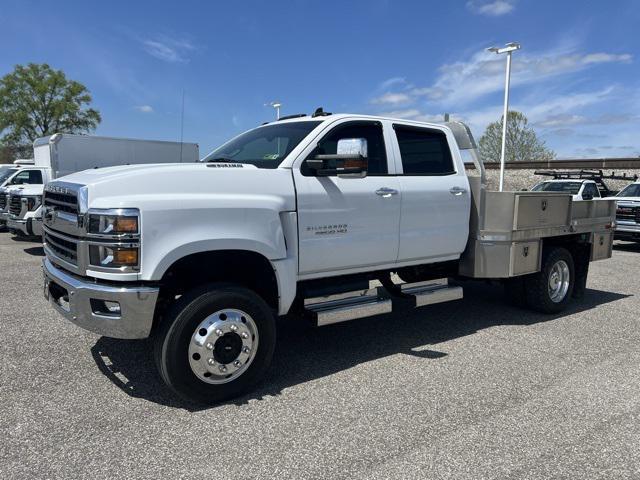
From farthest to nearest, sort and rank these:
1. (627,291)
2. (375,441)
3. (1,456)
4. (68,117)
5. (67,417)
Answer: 1. (68,117)
2. (627,291)
3. (67,417)
4. (375,441)
5. (1,456)

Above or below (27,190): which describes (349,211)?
above

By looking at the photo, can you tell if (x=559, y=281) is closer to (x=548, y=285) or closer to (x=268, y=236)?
(x=548, y=285)

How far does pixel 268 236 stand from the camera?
3.88 m

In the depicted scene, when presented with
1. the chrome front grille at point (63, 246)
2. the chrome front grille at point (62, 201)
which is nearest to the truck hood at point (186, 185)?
the chrome front grille at point (62, 201)

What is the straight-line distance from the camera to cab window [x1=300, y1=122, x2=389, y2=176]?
4.55 metres

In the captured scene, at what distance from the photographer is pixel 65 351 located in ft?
15.6

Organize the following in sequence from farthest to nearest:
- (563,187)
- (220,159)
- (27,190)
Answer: (563,187), (27,190), (220,159)

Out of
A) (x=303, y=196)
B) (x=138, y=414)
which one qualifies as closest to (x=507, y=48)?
(x=303, y=196)

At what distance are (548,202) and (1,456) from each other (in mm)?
5705

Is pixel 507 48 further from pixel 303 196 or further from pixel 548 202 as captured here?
pixel 303 196

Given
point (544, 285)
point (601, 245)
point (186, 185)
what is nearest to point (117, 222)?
point (186, 185)

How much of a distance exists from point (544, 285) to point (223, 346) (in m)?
4.24

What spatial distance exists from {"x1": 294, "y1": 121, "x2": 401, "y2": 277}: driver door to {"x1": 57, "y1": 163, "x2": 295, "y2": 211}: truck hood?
0.21m

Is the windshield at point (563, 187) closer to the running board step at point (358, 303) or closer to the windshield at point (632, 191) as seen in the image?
the windshield at point (632, 191)
